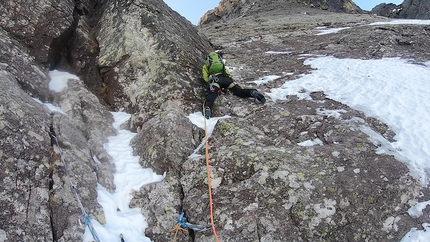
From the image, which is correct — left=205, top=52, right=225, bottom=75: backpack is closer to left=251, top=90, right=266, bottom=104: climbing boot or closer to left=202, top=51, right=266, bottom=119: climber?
left=202, top=51, right=266, bottom=119: climber

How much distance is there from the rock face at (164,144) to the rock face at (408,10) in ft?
125

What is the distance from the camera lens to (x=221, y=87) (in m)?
11.0

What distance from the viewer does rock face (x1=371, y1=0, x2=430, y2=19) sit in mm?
40969

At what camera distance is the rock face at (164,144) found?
6.03 metres

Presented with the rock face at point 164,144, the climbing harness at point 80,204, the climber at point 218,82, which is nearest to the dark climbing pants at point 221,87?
the climber at point 218,82

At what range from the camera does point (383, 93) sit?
10.6 meters

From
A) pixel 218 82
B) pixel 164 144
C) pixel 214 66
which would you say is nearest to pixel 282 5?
pixel 214 66

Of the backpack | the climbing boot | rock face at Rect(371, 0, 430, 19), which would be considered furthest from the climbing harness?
rock face at Rect(371, 0, 430, 19)

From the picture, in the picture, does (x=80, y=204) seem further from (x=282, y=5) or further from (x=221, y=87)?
(x=282, y=5)

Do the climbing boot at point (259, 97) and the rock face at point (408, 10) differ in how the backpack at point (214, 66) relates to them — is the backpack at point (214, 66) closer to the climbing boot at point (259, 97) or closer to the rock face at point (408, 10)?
the climbing boot at point (259, 97)

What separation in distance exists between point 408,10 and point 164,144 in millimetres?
48184

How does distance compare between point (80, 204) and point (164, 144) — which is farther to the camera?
point (164, 144)

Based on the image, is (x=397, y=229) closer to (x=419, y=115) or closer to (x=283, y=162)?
(x=283, y=162)

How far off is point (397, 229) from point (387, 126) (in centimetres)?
353
